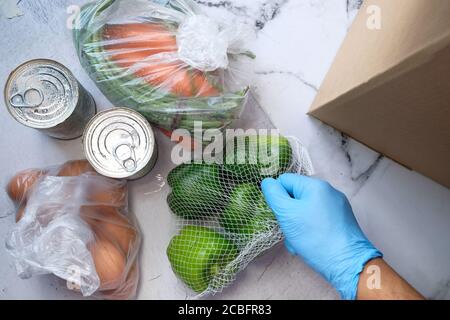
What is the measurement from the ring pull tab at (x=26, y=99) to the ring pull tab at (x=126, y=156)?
0.17 meters

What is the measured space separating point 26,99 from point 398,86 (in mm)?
655

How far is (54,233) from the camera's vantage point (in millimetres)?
791

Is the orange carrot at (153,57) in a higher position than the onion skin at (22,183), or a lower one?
higher

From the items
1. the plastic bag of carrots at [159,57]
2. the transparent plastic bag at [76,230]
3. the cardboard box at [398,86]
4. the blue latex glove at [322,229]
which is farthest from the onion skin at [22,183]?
the cardboard box at [398,86]

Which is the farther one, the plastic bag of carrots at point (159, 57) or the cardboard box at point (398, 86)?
the plastic bag of carrots at point (159, 57)

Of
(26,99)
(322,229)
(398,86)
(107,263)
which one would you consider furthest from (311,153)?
(26,99)

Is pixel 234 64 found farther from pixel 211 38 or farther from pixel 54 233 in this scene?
pixel 54 233

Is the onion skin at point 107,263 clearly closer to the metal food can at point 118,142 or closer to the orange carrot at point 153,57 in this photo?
the metal food can at point 118,142

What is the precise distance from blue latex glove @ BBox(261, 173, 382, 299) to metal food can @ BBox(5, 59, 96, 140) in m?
0.42

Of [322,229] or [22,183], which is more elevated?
[322,229]

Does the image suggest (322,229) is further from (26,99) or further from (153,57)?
(26,99)

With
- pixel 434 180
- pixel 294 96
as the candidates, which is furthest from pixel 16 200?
pixel 434 180

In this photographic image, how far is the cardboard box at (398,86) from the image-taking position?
0.53m

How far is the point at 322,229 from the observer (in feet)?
2.73
